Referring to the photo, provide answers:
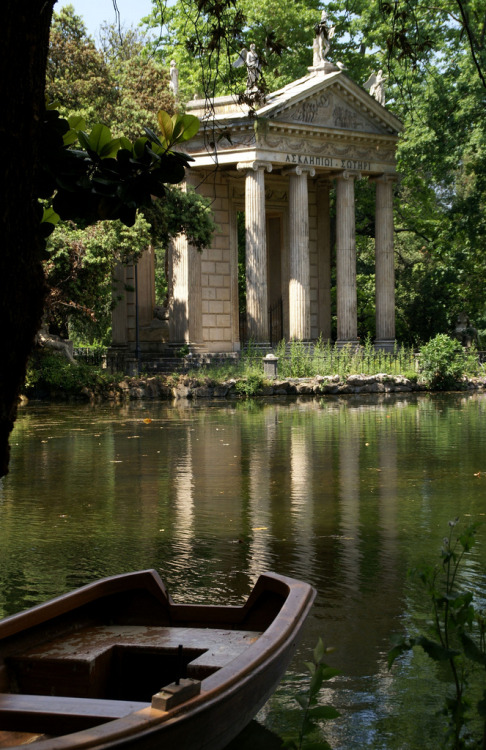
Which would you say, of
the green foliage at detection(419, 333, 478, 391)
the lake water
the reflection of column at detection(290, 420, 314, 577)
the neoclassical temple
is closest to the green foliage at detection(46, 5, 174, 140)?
the neoclassical temple

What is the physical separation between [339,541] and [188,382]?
74.7 ft

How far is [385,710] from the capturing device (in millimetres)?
5156

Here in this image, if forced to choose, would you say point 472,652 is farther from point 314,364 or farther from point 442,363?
point 442,363

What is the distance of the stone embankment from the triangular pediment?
11803 millimetres

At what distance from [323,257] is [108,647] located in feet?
136

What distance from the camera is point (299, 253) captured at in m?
38.9

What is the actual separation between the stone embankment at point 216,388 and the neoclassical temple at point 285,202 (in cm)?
569

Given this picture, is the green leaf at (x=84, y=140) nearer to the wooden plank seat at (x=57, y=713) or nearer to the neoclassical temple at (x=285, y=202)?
the wooden plank seat at (x=57, y=713)

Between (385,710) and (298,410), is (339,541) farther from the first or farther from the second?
(298,410)

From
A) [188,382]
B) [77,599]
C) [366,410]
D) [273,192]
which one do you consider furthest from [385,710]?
[273,192]

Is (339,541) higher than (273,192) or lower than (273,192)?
lower

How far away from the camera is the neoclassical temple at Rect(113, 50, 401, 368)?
37.6 meters

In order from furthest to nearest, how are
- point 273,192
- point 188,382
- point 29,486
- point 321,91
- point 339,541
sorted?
point 273,192, point 321,91, point 188,382, point 29,486, point 339,541

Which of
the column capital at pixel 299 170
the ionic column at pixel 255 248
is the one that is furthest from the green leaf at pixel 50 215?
the column capital at pixel 299 170
